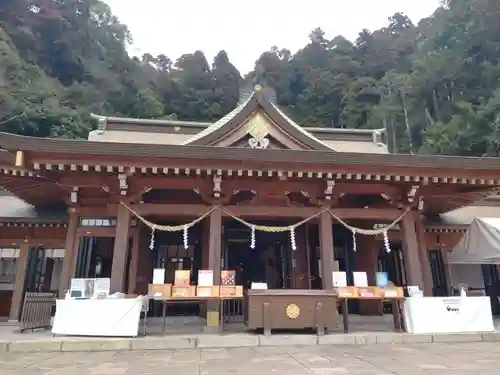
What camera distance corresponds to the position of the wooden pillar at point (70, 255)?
891 cm

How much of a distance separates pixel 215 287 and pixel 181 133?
974 centimetres

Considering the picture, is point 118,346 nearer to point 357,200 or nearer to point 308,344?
point 308,344

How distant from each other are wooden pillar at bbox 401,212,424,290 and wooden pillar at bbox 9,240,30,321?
35.3ft

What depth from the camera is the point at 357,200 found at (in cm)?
1075

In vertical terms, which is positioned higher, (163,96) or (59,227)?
(163,96)

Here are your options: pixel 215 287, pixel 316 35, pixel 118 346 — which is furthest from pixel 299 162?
pixel 316 35

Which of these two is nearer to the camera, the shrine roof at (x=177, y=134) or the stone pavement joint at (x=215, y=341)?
the stone pavement joint at (x=215, y=341)

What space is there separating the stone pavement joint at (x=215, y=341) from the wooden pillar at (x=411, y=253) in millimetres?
1446

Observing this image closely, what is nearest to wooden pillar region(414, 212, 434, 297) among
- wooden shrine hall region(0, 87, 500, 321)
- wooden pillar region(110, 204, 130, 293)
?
wooden shrine hall region(0, 87, 500, 321)

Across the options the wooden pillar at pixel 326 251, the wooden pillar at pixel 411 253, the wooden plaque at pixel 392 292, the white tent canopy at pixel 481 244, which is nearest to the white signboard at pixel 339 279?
the wooden pillar at pixel 326 251

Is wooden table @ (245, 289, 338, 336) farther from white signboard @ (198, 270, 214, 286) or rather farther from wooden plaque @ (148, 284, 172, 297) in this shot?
wooden plaque @ (148, 284, 172, 297)

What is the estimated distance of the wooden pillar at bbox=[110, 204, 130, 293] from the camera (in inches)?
318

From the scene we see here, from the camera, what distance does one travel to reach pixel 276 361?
5.46m

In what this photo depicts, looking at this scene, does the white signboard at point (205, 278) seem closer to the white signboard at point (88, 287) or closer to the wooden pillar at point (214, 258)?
the wooden pillar at point (214, 258)
